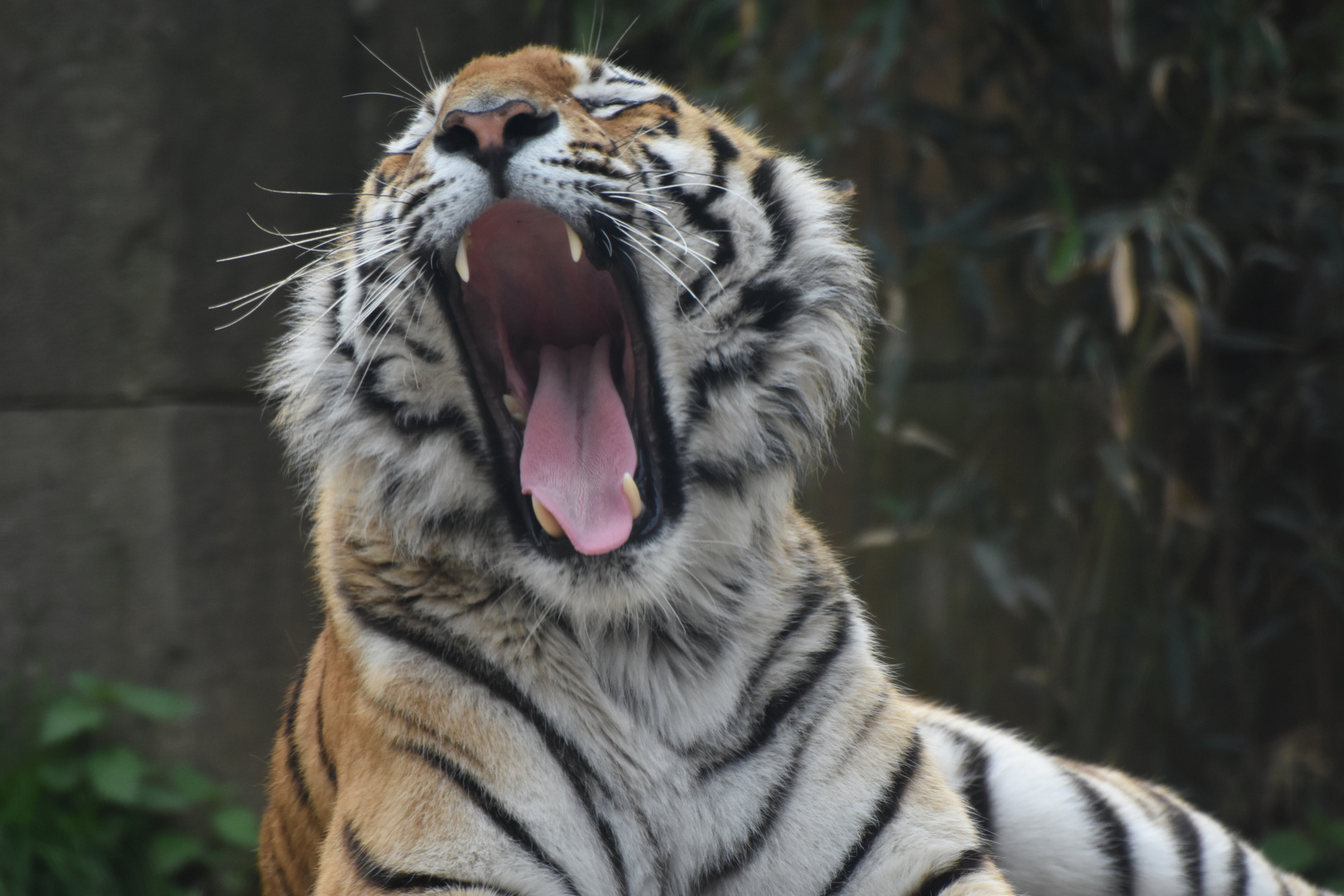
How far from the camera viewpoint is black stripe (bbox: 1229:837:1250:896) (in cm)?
193

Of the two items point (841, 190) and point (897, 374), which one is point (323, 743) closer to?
point (841, 190)

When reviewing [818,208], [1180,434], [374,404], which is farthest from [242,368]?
[1180,434]

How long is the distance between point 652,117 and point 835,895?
1004mm

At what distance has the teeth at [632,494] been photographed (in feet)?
4.73

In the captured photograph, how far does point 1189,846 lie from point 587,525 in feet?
3.78

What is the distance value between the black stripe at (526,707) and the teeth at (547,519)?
0.16 meters

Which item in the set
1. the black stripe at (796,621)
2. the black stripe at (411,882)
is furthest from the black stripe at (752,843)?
the black stripe at (411,882)

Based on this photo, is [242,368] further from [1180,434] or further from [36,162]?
[1180,434]

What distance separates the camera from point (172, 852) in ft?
8.61

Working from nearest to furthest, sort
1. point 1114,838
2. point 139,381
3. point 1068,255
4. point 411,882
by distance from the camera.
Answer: point 411,882 → point 1114,838 → point 1068,255 → point 139,381

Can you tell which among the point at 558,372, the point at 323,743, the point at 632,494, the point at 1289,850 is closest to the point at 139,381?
the point at 323,743

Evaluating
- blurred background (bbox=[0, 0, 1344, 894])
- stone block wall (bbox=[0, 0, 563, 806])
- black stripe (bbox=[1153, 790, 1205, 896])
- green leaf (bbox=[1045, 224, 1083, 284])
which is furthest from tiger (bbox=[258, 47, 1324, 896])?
stone block wall (bbox=[0, 0, 563, 806])

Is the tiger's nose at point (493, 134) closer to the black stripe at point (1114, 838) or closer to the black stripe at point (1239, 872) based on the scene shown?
the black stripe at point (1114, 838)

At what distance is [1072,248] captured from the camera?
7.95 ft
